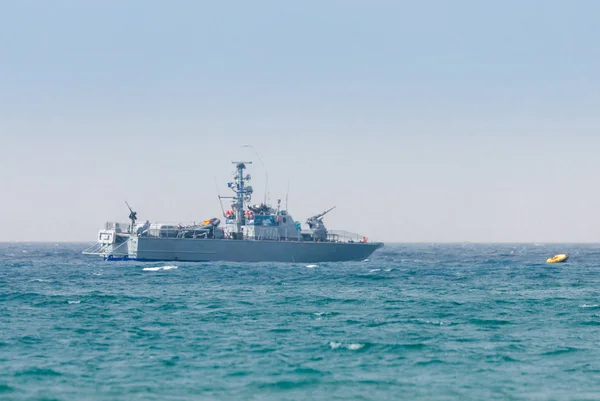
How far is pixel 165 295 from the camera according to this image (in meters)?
51.8

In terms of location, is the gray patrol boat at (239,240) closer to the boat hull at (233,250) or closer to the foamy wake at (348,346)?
the boat hull at (233,250)

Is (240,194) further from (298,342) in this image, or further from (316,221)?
(298,342)

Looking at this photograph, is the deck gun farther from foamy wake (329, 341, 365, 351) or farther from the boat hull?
foamy wake (329, 341, 365, 351)

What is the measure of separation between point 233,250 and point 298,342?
196 feet

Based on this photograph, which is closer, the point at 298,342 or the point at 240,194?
the point at 298,342

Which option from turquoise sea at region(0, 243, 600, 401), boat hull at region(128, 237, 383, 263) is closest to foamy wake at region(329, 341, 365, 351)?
turquoise sea at region(0, 243, 600, 401)

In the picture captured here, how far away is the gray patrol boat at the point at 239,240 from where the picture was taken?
8950 cm

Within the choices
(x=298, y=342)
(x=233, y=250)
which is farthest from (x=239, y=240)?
(x=298, y=342)

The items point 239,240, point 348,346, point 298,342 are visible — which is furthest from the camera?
point 239,240

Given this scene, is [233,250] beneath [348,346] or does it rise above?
above

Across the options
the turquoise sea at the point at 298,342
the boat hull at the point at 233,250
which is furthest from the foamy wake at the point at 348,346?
the boat hull at the point at 233,250

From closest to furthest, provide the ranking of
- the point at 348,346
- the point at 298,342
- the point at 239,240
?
the point at 348,346 → the point at 298,342 → the point at 239,240

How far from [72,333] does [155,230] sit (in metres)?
58.0

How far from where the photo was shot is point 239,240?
9088 cm
